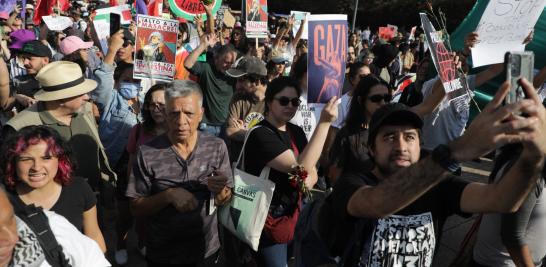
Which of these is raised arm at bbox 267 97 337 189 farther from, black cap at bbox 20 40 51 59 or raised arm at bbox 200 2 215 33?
raised arm at bbox 200 2 215 33

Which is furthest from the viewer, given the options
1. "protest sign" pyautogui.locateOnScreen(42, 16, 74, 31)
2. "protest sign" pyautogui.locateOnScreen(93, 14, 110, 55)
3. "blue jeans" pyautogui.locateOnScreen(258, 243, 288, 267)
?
"protest sign" pyautogui.locateOnScreen(42, 16, 74, 31)

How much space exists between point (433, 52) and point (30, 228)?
2743 mm

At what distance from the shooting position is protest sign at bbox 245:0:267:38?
7.20 metres

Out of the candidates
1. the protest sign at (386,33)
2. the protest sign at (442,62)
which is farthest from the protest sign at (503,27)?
the protest sign at (386,33)

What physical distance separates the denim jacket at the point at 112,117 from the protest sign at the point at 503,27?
9.17 ft

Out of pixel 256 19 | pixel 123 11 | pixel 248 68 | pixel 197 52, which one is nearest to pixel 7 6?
pixel 123 11

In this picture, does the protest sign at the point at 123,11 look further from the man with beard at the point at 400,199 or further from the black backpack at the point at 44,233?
the man with beard at the point at 400,199

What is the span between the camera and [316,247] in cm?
263

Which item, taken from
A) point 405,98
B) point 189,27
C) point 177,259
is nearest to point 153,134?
point 177,259

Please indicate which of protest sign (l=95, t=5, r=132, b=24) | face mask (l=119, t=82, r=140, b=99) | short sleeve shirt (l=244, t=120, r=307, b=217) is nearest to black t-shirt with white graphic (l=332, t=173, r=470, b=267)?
short sleeve shirt (l=244, t=120, r=307, b=217)

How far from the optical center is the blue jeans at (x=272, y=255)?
9.55 feet

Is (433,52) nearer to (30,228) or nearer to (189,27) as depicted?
(30,228)

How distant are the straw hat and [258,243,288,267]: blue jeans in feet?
4.99

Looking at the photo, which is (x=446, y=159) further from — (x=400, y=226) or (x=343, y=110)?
(x=343, y=110)
